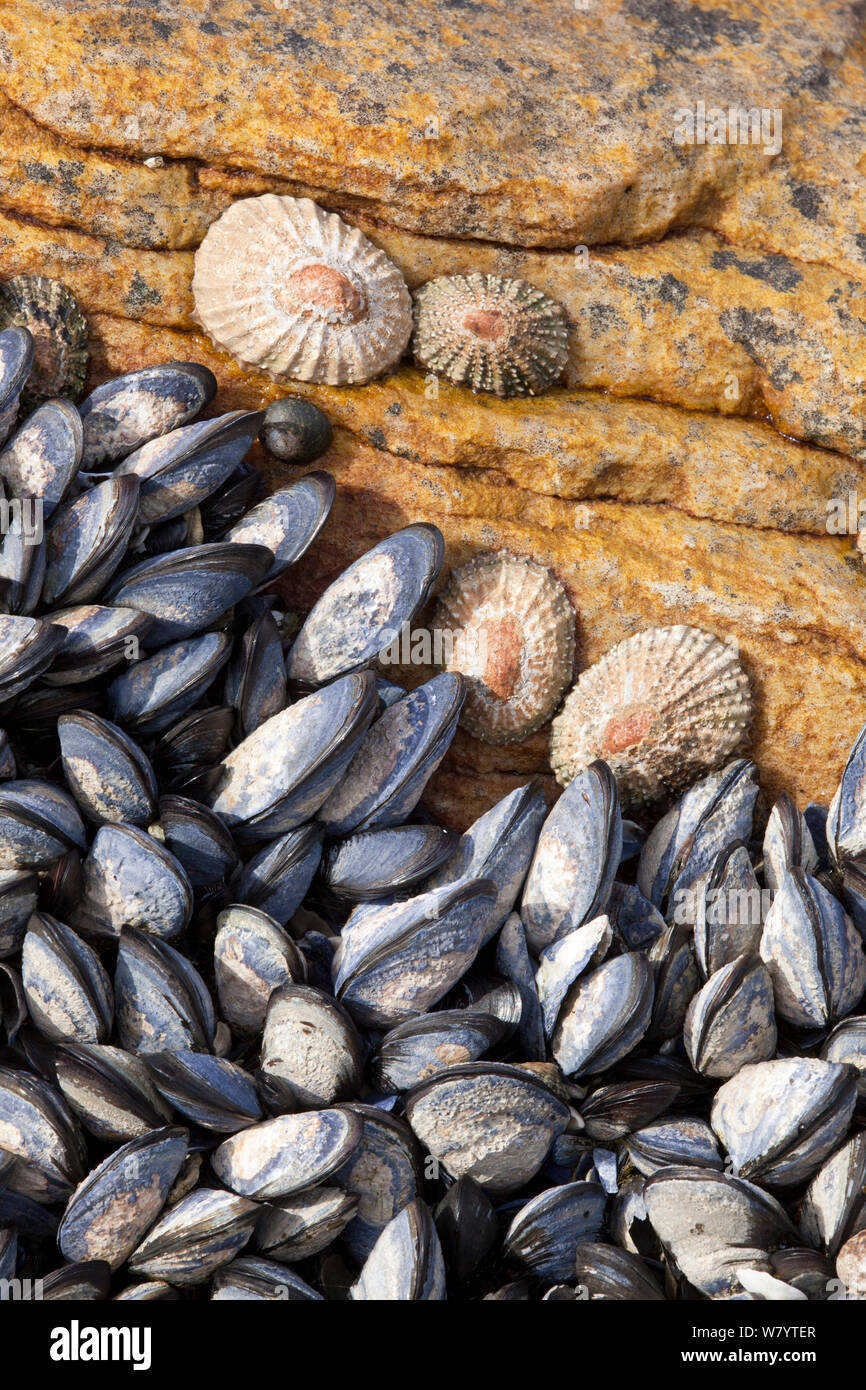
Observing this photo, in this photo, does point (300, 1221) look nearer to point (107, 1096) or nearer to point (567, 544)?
point (107, 1096)

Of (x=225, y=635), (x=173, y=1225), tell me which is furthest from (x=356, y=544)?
(x=173, y=1225)

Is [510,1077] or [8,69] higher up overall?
[8,69]

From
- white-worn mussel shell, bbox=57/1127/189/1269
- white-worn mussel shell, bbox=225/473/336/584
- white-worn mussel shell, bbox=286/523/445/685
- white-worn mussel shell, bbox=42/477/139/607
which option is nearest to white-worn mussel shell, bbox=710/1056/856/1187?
white-worn mussel shell, bbox=57/1127/189/1269

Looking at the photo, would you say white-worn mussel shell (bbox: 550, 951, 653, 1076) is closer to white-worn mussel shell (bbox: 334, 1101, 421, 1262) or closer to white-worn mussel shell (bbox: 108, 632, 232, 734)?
white-worn mussel shell (bbox: 334, 1101, 421, 1262)

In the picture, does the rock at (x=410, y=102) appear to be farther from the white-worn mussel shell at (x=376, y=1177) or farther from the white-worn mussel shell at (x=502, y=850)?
the white-worn mussel shell at (x=376, y=1177)

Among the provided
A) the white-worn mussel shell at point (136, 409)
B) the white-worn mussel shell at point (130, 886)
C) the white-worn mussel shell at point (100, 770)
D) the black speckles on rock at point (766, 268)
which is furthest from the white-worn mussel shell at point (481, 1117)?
the black speckles on rock at point (766, 268)
